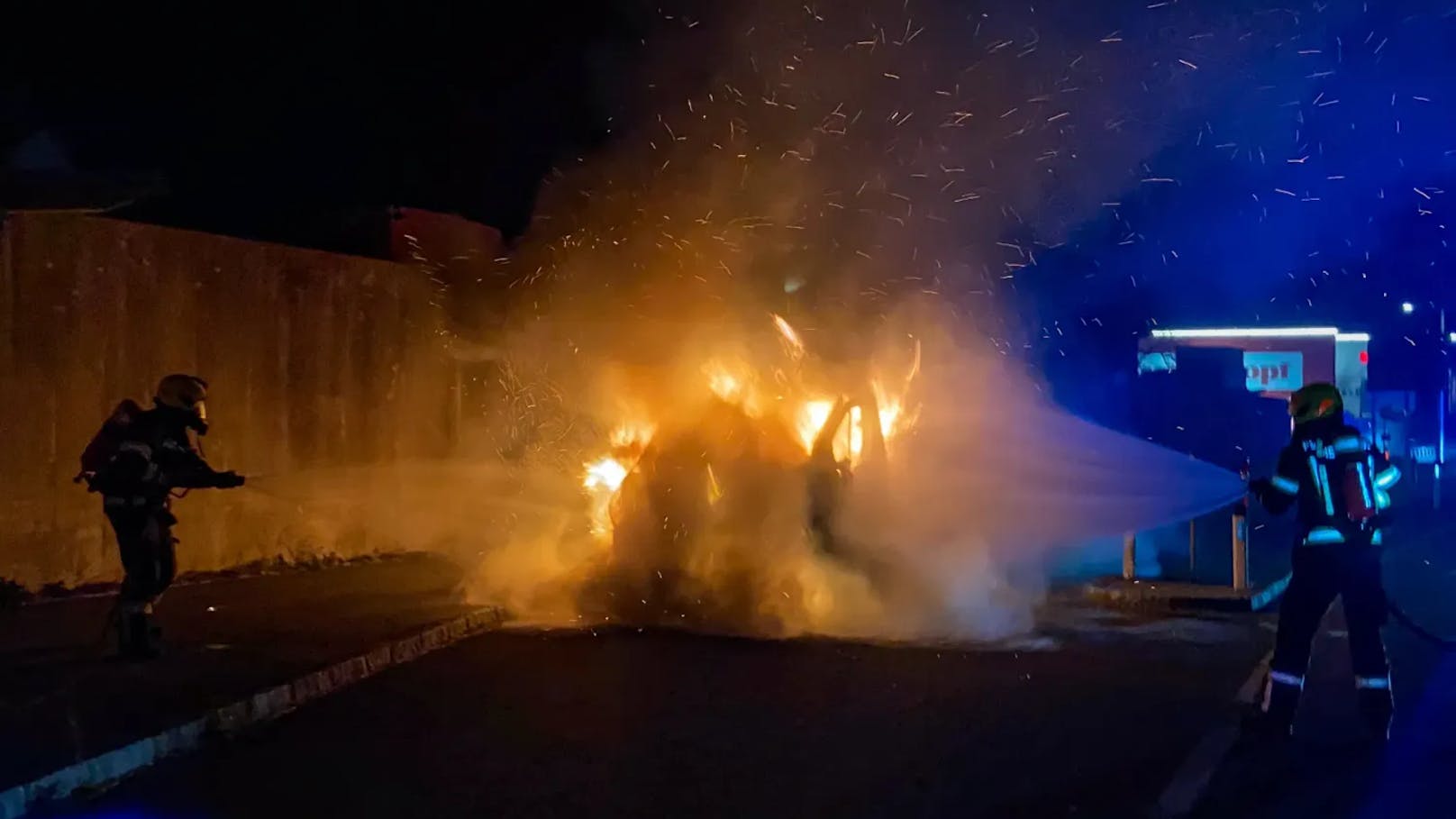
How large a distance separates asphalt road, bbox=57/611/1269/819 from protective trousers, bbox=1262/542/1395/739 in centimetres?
51

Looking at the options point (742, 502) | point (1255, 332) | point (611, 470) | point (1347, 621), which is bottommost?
point (1347, 621)

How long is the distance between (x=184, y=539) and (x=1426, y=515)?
881 inches

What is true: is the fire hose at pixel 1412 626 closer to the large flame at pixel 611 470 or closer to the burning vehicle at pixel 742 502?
the burning vehicle at pixel 742 502

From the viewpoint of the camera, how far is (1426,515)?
25.1 metres

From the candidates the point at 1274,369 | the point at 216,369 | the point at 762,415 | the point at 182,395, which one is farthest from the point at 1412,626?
the point at 1274,369

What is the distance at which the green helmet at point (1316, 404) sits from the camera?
7129 mm

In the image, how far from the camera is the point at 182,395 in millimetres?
8477

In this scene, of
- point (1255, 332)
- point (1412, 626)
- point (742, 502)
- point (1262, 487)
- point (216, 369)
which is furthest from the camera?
point (1255, 332)

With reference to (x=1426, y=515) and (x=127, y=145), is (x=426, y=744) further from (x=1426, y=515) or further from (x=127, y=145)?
(x=1426, y=515)

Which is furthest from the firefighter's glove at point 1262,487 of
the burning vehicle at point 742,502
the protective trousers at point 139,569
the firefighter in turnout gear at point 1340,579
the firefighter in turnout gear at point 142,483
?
the protective trousers at point 139,569

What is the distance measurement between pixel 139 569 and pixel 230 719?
69.7 inches

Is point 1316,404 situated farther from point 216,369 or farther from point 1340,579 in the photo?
point 216,369

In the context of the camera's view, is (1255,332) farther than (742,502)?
Yes

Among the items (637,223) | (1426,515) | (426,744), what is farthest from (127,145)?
(1426,515)
